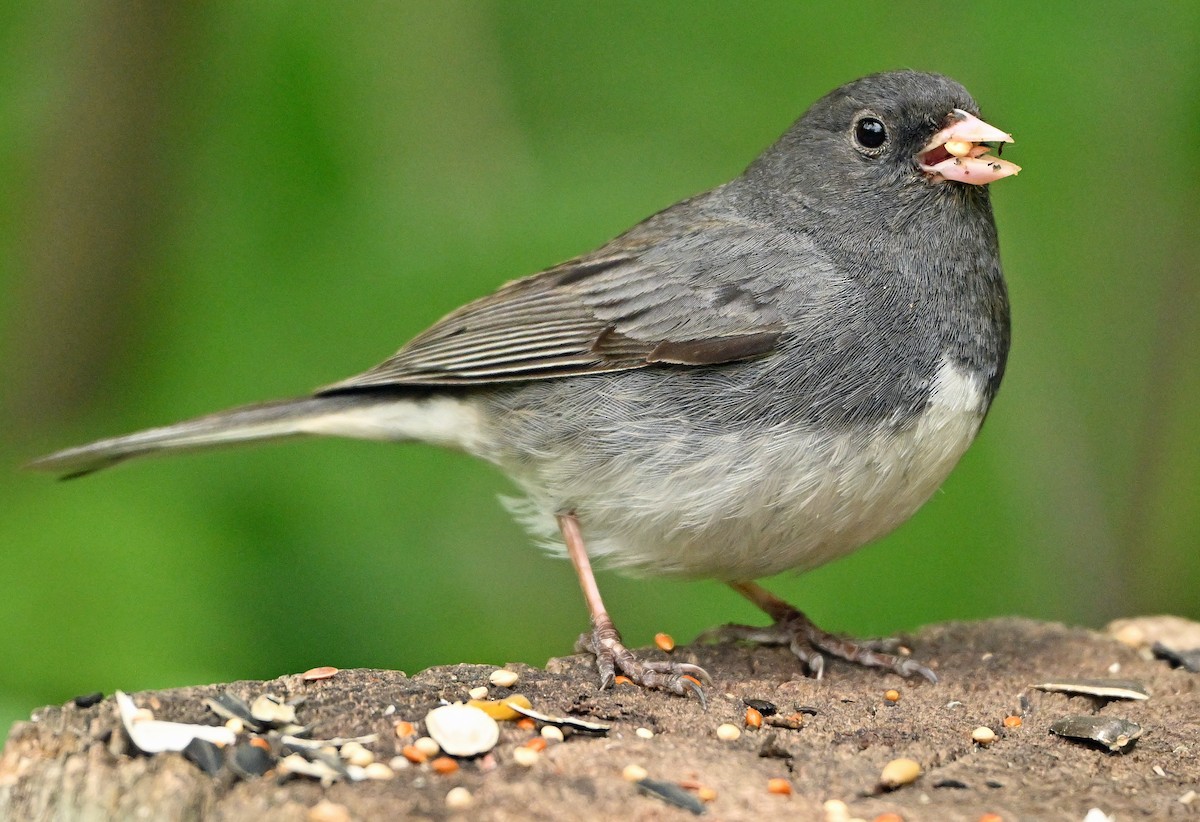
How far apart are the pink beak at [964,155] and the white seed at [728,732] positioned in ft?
5.34

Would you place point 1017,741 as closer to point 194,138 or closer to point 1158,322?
point 1158,322

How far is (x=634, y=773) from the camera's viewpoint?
237 centimetres

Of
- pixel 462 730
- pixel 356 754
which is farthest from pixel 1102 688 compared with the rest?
pixel 356 754

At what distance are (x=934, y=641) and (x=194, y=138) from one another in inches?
116

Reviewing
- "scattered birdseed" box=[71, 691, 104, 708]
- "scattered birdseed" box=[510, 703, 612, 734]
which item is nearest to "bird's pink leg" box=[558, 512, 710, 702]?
"scattered birdseed" box=[510, 703, 612, 734]

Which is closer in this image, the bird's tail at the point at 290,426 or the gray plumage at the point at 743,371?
the gray plumage at the point at 743,371

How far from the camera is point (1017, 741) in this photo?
2896 millimetres

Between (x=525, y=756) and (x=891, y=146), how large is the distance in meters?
2.08

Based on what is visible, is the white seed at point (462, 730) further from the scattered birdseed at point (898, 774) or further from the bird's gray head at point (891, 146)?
the bird's gray head at point (891, 146)

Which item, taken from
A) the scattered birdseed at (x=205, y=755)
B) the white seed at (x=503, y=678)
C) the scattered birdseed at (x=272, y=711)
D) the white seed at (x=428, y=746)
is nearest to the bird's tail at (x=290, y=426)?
the white seed at (x=503, y=678)

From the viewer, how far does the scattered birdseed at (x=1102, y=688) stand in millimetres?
3230

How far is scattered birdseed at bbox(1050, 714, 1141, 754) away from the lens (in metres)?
2.83

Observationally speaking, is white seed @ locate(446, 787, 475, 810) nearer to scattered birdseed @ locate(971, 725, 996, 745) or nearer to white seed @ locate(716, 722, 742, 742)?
white seed @ locate(716, 722, 742, 742)

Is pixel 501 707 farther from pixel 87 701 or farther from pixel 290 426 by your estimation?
pixel 290 426
